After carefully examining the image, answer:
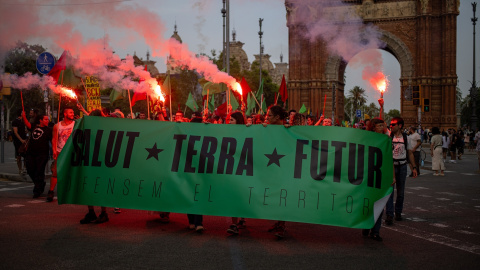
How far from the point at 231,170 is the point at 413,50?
41.8m

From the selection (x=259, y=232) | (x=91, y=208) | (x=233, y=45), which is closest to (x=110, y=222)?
(x=91, y=208)

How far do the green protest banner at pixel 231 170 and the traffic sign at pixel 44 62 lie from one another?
953 centimetres

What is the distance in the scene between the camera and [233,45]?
110688 mm

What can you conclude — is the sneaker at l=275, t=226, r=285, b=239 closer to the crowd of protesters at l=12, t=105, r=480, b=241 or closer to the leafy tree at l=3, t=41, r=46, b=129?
the crowd of protesters at l=12, t=105, r=480, b=241

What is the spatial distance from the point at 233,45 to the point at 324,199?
105m

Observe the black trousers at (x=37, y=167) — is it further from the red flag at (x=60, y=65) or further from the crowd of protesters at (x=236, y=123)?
the red flag at (x=60, y=65)

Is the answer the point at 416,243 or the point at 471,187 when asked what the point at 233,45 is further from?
the point at 416,243

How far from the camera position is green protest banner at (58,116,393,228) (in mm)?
7379

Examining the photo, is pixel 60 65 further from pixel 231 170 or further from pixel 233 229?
pixel 233 229

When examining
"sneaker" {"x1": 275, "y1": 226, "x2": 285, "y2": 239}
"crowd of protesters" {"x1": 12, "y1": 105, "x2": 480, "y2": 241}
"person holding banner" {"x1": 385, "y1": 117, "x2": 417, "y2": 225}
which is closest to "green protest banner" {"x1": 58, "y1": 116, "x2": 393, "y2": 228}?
"sneaker" {"x1": 275, "y1": 226, "x2": 285, "y2": 239}

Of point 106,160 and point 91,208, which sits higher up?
point 106,160

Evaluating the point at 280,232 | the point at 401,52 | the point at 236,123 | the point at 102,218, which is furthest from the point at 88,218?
the point at 401,52

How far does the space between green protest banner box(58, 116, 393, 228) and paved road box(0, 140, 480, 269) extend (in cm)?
44

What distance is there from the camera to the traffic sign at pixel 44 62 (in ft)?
55.0
